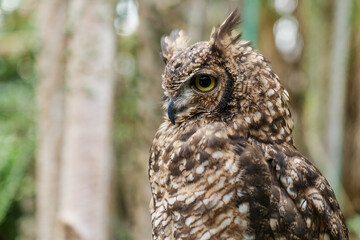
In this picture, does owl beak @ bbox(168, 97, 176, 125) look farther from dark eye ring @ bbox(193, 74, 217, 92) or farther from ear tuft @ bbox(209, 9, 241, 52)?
ear tuft @ bbox(209, 9, 241, 52)

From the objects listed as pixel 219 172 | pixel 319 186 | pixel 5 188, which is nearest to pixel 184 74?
pixel 219 172

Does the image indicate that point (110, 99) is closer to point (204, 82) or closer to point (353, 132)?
point (204, 82)

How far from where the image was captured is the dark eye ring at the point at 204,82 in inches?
65.2

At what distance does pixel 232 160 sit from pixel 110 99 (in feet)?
6.13

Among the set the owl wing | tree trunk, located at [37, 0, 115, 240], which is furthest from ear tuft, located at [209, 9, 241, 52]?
tree trunk, located at [37, 0, 115, 240]

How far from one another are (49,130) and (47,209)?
61 centimetres

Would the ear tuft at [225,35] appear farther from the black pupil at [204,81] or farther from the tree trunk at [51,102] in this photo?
the tree trunk at [51,102]

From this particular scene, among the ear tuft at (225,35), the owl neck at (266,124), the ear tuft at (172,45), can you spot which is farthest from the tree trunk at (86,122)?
the owl neck at (266,124)

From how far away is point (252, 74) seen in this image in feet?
5.42

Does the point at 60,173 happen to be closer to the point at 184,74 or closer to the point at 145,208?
the point at 145,208

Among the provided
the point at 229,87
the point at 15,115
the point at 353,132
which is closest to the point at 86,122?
the point at 229,87

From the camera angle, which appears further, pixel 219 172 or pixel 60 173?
pixel 60 173

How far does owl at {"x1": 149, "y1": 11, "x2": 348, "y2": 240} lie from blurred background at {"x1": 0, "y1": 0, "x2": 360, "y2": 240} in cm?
31

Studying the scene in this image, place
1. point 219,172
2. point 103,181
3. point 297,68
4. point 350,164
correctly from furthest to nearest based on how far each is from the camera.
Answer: point 297,68
point 350,164
point 103,181
point 219,172
